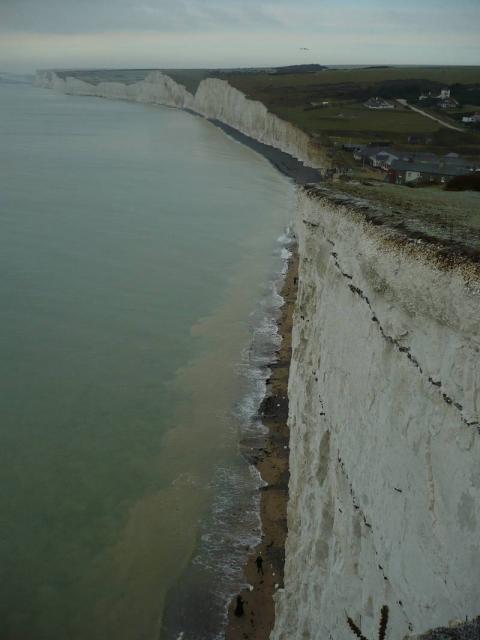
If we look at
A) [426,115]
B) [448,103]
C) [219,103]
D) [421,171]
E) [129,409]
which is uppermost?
[448,103]

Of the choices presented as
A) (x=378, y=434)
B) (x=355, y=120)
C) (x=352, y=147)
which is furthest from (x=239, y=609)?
(x=355, y=120)

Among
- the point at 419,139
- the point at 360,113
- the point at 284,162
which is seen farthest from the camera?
the point at 360,113

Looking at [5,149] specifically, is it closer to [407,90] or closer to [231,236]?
[231,236]

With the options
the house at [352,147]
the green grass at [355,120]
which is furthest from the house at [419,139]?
the house at [352,147]

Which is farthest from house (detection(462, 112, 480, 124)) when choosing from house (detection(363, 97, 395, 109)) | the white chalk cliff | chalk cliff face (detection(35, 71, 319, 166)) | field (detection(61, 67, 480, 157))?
the white chalk cliff

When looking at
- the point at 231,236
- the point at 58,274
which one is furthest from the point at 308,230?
the point at 231,236

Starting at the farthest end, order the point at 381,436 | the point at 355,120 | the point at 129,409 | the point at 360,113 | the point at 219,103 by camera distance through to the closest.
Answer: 1. the point at 219,103
2. the point at 360,113
3. the point at 355,120
4. the point at 129,409
5. the point at 381,436

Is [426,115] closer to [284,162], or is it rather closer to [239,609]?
[284,162]

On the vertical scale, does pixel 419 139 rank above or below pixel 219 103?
below
